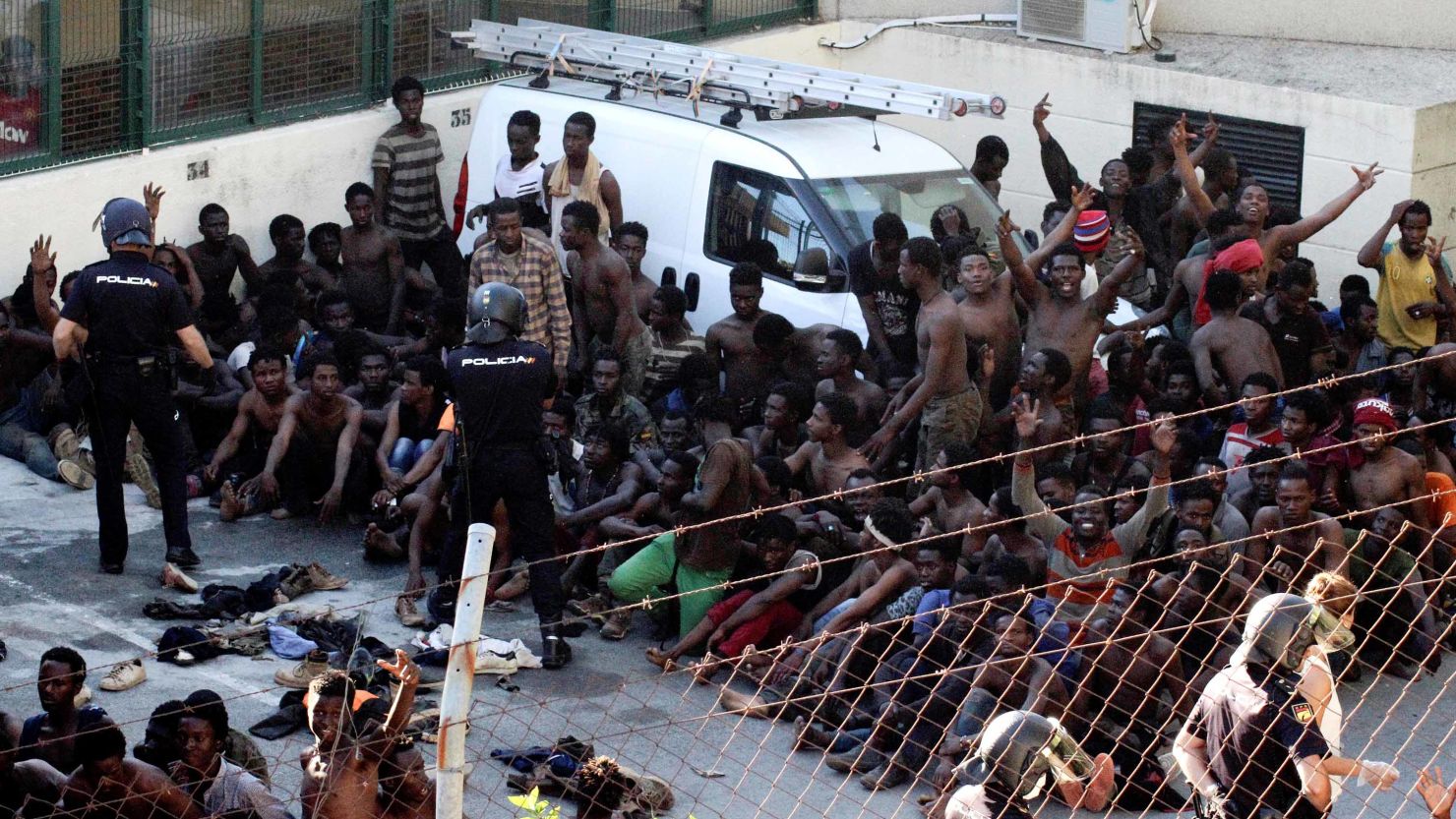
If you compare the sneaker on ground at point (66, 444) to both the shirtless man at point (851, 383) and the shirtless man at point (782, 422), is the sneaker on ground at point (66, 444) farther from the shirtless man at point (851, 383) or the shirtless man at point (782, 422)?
the shirtless man at point (851, 383)

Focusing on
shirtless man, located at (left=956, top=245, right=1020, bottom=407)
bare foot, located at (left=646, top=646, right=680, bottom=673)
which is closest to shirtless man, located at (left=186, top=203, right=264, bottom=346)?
bare foot, located at (left=646, top=646, right=680, bottom=673)

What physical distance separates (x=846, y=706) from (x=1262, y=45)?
796 cm

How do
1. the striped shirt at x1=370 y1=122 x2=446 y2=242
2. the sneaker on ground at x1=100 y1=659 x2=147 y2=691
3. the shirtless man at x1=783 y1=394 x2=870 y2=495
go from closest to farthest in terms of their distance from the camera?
the sneaker on ground at x1=100 y1=659 x2=147 y2=691 < the shirtless man at x1=783 y1=394 x2=870 y2=495 < the striped shirt at x1=370 y1=122 x2=446 y2=242

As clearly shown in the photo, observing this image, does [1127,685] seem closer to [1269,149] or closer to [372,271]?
[372,271]

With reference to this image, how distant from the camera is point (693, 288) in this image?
12.4m

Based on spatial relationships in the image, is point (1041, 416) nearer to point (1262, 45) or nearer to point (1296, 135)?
point (1296, 135)

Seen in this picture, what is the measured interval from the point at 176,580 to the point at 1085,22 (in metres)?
8.16

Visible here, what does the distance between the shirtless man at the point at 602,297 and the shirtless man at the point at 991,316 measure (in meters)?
1.85

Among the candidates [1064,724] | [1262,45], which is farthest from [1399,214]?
[1064,724]

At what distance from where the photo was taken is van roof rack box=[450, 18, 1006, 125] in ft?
39.9

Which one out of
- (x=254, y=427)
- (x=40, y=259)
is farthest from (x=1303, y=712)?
(x=40, y=259)

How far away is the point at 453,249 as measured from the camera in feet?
45.9

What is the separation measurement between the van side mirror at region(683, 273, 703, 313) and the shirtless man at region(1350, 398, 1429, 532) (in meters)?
3.89

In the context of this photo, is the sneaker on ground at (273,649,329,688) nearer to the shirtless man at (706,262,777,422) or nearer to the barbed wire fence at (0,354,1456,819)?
the barbed wire fence at (0,354,1456,819)
